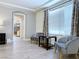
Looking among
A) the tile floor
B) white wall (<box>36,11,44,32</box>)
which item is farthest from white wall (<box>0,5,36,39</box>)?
the tile floor

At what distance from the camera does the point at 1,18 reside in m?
7.70

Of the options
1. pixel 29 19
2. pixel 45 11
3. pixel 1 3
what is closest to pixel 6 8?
pixel 1 3

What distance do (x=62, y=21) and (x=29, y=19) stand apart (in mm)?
3827

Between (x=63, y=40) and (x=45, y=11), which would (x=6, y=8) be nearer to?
(x=45, y=11)

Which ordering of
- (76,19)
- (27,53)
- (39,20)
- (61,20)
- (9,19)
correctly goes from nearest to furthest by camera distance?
1. (76,19)
2. (27,53)
3. (61,20)
4. (9,19)
5. (39,20)

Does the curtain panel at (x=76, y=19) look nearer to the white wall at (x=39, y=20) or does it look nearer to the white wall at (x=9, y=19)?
the white wall at (x=39, y=20)

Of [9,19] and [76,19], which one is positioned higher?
[9,19]

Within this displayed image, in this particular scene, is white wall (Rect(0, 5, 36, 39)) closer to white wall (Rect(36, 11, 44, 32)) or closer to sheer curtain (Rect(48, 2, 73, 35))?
white wall (Rect(36, 11, 44, 32))

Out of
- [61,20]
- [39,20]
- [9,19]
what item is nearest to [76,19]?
[61,20]

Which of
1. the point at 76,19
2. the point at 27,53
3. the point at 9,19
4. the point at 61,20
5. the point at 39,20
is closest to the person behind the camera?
the point at 76,19

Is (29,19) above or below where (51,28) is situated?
above

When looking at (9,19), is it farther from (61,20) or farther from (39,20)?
(61,20)

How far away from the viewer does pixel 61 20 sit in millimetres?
5785

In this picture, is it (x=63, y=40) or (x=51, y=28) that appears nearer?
(x=63, y=40)
